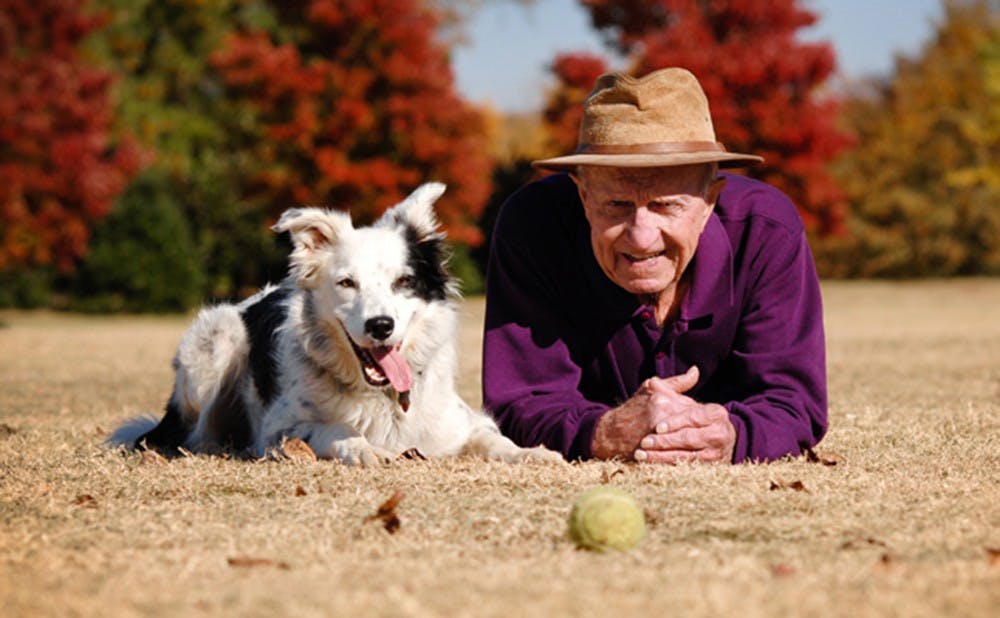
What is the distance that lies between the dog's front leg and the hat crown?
1.62 metres

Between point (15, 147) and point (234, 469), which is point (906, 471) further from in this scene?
point (15, 147)

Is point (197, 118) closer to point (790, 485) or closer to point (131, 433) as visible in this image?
point (131, 433)

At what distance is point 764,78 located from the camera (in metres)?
25.9

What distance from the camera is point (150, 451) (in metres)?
5.97

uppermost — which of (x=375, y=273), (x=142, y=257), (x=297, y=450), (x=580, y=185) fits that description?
(x=580, y=185)

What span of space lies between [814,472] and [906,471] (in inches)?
15.6

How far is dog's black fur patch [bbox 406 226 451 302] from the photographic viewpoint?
19.3ft

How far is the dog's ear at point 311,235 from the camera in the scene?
232 inches

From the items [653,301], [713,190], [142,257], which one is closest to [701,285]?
[653,301]

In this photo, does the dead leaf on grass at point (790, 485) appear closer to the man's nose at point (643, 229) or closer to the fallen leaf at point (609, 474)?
the fallen leaf at point (609, 474)

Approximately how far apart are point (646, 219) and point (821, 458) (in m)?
1.36

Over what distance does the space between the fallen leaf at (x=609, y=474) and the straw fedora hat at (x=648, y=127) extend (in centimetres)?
120

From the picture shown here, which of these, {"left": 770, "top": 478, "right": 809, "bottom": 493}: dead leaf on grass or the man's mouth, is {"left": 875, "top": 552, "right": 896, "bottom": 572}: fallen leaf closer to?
{"left": 770, "top": 478, "right": 809, "bottom": 493}: dead leaf on grass

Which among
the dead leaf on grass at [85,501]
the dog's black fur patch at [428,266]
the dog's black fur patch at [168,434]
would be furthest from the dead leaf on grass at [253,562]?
the dog's black fur patch at [168,434]
